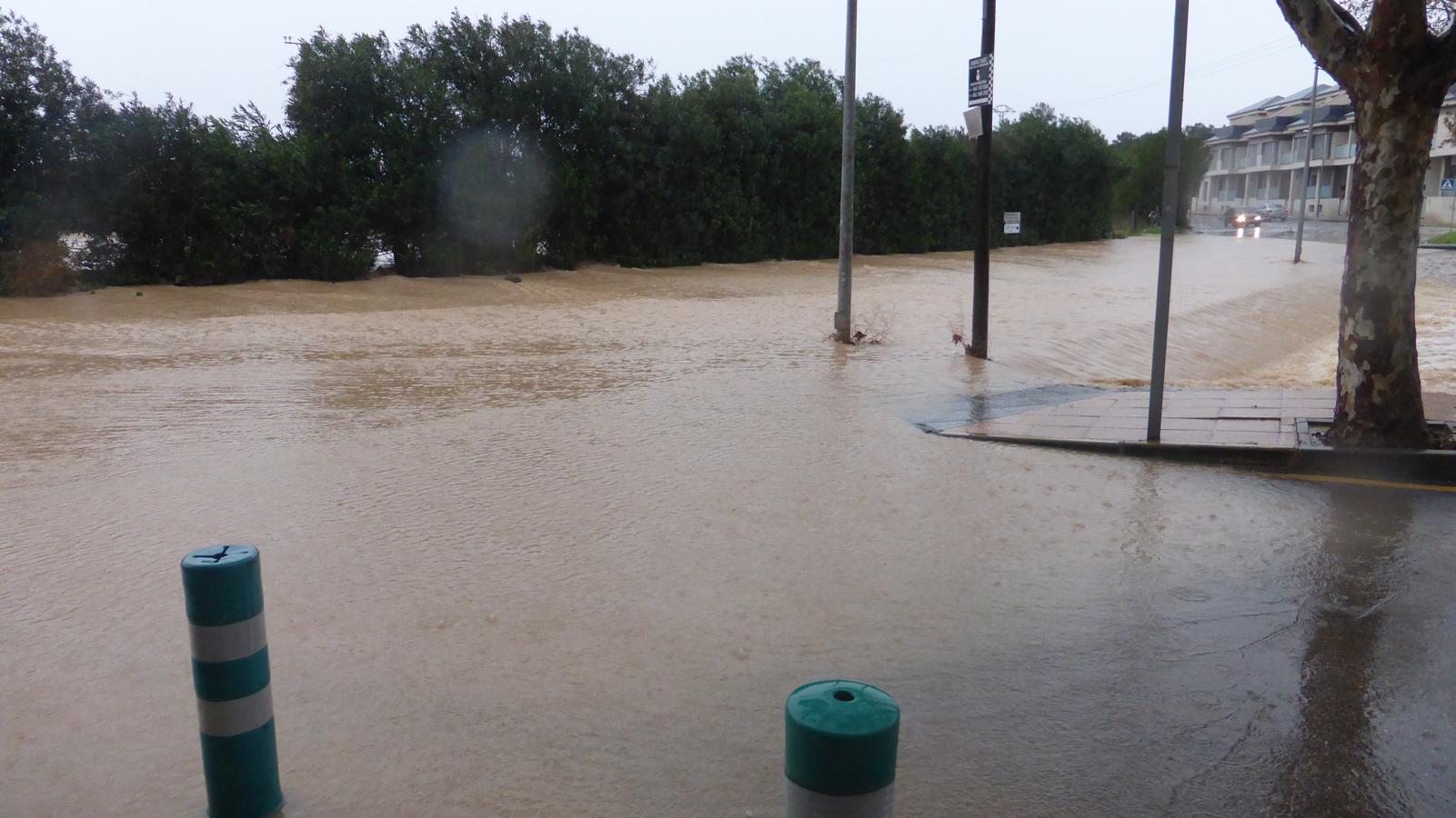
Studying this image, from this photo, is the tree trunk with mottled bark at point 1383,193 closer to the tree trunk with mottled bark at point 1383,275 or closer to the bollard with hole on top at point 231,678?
the tree trunk with mottled bark at point 1383,275

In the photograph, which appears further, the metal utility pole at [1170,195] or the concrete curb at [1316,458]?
the metal utility pole at [1170,195]

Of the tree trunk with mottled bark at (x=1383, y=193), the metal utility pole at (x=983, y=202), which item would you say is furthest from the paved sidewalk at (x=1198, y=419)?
the metal utility pole at (x=983, y=202)

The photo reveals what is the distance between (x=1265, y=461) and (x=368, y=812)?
659 centimetres

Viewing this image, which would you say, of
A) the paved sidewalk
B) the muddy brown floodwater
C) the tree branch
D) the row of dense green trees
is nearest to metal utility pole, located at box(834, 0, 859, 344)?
the muddy brown floodwater

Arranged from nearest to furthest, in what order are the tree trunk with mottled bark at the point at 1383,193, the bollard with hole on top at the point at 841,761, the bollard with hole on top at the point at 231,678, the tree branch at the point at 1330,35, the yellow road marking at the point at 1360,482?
the bollard with hole on top at the point at 841,761 → the bollard with hole on top at the point at 231,678 → the yellow road marking at the point at 1360,482 → the tree trunk with mottled bark at the point at 1383,193 → the tree branch at the point at 1330,35

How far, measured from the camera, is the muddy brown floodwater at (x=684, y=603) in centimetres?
350

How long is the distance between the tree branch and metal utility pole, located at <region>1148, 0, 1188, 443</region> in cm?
84

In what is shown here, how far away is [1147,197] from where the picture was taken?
65.4 meters

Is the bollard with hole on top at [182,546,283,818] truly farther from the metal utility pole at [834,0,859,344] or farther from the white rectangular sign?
the metal utility pole at [834,0,859,344]

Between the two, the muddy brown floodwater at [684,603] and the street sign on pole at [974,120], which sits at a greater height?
the street sign on pole at [974,120]

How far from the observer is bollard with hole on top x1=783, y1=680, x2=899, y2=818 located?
204cm

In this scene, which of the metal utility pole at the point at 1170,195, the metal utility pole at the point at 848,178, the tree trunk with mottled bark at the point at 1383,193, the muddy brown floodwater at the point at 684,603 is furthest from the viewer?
the metal utility pole at the point at 848,178

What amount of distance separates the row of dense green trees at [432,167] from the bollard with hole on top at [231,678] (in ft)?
60.1

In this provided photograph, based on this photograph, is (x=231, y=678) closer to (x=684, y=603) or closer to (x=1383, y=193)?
(x=684, y=603)
